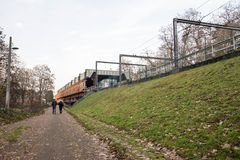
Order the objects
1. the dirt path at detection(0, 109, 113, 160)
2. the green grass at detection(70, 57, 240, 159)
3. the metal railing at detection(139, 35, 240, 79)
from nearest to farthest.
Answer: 1. the green grass at detection(70, 57, 240, 159)
2. the dirt path at detection(0, 109, 113, 160)
3. the metal railing at detection(139, 35, 240, 79)

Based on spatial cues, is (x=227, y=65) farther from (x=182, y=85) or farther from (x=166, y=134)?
(x=166, y=134)

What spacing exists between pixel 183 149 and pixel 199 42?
4453 cm

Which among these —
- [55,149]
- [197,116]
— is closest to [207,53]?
[197,116]

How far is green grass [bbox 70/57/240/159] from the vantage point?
25.5ft

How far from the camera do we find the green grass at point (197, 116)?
306 inches

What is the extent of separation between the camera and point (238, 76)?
13.1 metres

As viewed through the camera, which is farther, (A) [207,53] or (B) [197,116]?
(A) [207,53]

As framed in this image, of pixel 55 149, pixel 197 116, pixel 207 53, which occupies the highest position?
pixel 207 53

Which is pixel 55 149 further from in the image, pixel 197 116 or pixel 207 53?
pixel 207 53

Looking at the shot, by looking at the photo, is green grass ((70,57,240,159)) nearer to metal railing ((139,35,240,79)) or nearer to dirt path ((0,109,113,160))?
dirt path ((0,109,113,160))

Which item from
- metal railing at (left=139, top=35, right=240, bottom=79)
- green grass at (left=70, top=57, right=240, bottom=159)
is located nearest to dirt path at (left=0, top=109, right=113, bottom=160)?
green grass at (left=70, top=57, right=240, bottom=159)

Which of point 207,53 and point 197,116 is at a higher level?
point 207,53

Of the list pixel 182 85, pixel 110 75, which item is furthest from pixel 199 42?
pixel 182 85

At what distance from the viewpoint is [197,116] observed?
10594mm
